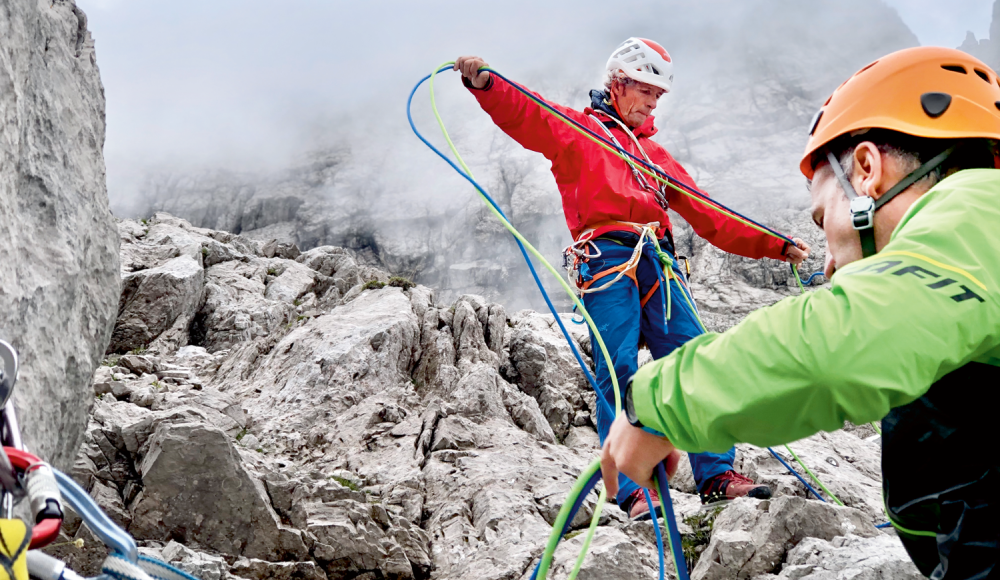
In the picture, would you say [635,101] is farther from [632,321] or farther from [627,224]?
[632,321]

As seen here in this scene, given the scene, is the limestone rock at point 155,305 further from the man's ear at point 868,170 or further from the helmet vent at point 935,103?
the helmet vent at point 935,103

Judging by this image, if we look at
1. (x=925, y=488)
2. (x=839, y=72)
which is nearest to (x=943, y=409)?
(x=925, y=488)

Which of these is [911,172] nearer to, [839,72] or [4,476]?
[4,476]

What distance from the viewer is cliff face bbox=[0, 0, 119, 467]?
3.25 metres

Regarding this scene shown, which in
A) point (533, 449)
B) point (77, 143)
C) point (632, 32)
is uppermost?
point (632, 32)

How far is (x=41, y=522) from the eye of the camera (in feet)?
5.36

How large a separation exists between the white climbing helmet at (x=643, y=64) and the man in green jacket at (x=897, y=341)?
11.5ft

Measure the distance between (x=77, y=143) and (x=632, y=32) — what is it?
104m

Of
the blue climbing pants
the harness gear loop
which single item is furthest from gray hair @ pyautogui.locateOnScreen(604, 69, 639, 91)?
the blue climbing pants

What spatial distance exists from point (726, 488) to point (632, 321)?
141 centimetres

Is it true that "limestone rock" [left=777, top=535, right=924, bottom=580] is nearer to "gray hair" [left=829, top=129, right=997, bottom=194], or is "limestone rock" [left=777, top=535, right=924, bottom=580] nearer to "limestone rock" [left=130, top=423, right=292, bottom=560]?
"gray hair" [left=829, top=129, right=997, bottom=194]

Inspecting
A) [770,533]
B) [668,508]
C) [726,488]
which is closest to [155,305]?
[726,488]

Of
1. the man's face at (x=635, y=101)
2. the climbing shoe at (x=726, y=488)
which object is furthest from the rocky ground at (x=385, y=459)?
the man's face at (x=635, y=101)

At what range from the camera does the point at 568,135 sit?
5.13 m
